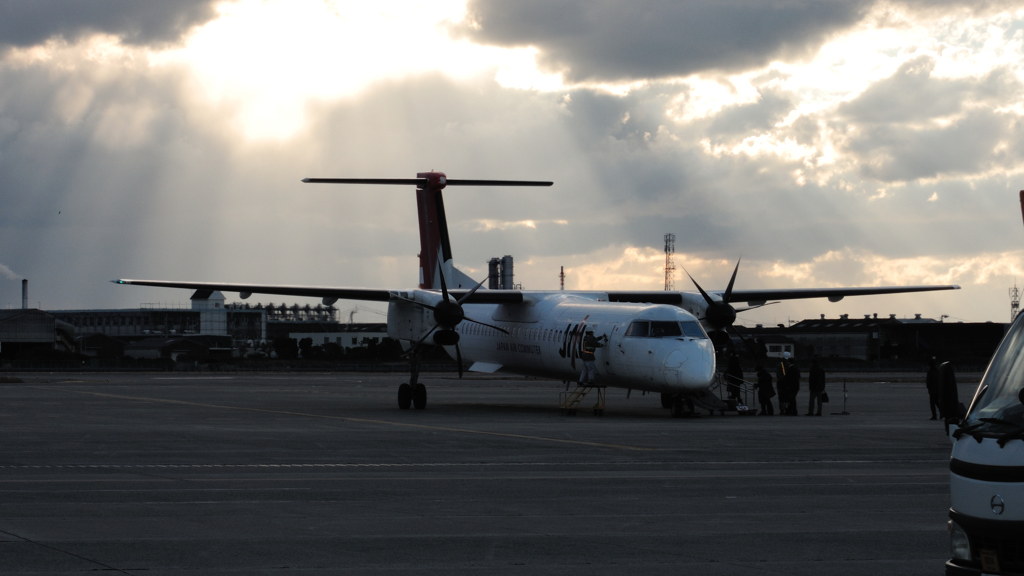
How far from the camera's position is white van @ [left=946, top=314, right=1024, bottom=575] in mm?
5539

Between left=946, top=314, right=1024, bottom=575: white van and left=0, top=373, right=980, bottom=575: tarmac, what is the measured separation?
→ 2212 mm

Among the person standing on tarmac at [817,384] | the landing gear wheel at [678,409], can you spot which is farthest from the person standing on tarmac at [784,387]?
the landing gear wheel at [678,409]

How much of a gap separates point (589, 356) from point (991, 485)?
22.0 m

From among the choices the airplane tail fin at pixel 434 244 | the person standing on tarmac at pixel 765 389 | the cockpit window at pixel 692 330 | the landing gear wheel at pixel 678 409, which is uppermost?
the airplane tail fin at pixel 434 244

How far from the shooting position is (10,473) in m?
14.2

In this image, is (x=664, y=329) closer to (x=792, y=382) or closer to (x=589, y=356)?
(x=589, y=356)

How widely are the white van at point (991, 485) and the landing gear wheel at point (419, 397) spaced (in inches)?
983

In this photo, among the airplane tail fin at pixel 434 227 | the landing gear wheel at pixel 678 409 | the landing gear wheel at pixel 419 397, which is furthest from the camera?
the airplane tail fin at pixel 434 227

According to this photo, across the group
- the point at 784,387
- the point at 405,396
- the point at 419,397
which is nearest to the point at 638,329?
the point at 784,387

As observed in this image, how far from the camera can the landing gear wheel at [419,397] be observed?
30.7m

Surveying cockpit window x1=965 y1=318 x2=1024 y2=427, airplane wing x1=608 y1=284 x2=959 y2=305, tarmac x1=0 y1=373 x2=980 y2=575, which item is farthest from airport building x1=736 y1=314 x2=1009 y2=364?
cockpit window x1=965 y1=318 x2=1024 y2=427

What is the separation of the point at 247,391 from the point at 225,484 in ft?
105

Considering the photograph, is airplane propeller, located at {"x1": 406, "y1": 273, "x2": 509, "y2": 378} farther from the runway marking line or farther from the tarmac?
the tarmac

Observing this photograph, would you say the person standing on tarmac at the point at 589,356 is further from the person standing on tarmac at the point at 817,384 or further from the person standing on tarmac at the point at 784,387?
the person standing on tarmac at the point at 817,384
